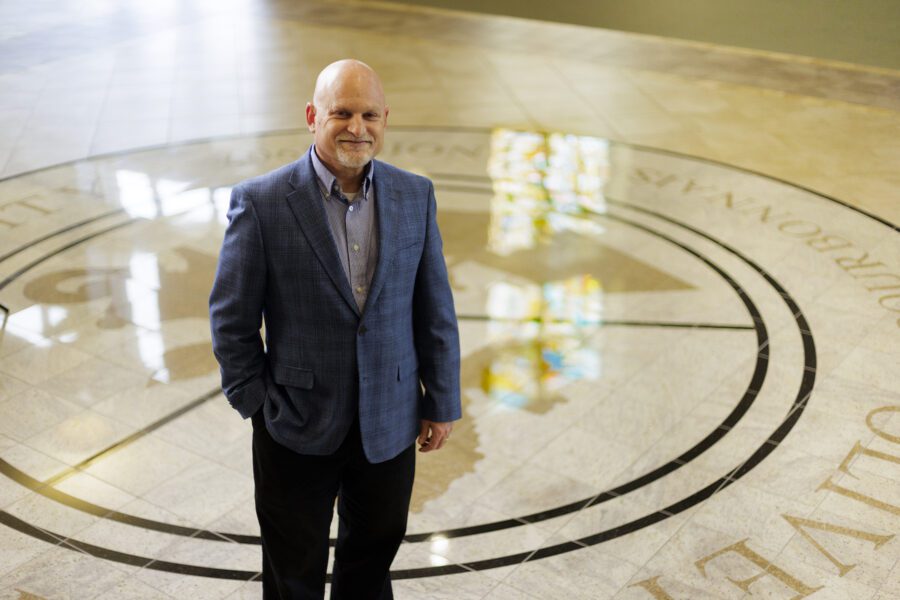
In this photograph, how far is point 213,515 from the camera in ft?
13.1

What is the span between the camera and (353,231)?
2742 mm

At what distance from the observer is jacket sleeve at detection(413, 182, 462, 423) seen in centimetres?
284

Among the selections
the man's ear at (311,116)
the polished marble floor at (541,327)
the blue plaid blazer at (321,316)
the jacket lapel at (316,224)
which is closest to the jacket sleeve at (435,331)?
the blue plaid blazer at (321,316)

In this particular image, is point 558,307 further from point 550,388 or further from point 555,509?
point 555,509

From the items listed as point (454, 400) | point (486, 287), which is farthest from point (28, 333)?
point (454, 400)

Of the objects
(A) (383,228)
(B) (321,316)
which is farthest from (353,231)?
(B) (321,316)

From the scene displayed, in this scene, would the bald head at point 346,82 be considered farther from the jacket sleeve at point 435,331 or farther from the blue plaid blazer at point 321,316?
the jacket sleeve at point 435,331

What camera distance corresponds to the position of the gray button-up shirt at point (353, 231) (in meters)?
2.72

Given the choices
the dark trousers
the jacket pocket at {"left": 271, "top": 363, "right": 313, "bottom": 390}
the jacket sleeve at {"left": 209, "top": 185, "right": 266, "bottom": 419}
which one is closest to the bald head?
the jacket sleeve at {"left": 209, "top": 185, "right": 266, "bottom": 419}

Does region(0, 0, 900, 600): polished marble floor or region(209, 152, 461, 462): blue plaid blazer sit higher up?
region(209, 152, 461, 462): blue plaid blazer

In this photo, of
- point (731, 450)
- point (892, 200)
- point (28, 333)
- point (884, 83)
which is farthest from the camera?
point (884, 83)

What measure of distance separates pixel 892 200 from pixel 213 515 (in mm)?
4991

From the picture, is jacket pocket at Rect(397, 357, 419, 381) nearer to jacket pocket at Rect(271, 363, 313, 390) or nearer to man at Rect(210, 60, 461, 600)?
man at Rect(210, 60, 461, 600)

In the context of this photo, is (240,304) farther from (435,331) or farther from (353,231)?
(435,331)
